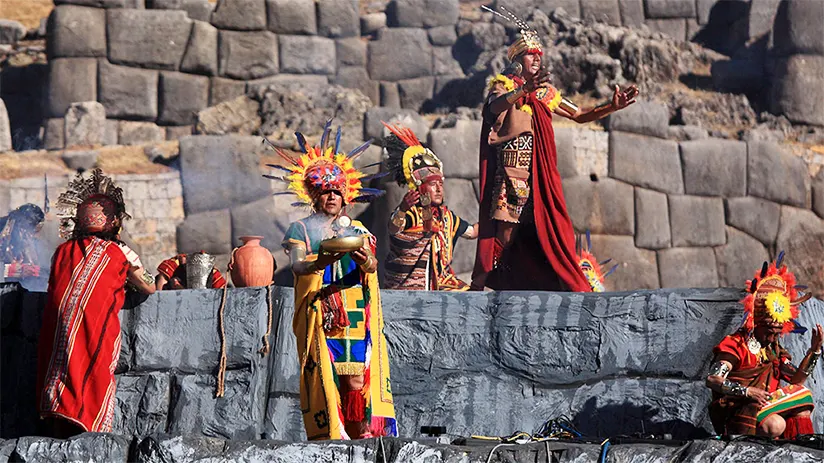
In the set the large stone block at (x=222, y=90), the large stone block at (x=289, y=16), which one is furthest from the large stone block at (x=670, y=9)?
the large stone block at (x=222, y=90)

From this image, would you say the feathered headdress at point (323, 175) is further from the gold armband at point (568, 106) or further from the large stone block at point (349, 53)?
the large stone block at point (349, 53)

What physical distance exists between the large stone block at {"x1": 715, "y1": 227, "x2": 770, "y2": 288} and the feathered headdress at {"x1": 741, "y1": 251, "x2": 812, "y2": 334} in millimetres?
7902

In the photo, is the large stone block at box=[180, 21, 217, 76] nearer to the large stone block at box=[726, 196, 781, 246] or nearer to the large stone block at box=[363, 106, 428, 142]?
the large stone block at box=[363, 106, 428, 142]

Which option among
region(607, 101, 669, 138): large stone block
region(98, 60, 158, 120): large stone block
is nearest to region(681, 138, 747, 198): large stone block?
region(607, 101, 669, 138): large stone block

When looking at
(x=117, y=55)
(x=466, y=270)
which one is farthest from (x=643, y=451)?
(x=117, y=55)

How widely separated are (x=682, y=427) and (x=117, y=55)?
11.7 metres

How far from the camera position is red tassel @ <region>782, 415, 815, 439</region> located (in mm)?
7348

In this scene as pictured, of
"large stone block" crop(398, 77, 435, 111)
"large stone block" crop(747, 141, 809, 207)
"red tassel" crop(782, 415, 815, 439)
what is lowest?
"red tassel" crop(782, 415, 815, 439)

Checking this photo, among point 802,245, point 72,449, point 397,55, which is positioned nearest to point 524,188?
point 72,449

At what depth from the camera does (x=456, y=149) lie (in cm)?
1400

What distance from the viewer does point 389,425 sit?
695 centimetres

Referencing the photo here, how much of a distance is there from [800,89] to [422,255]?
909 cm

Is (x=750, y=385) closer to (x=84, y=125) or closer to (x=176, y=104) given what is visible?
(x=84, y=125)

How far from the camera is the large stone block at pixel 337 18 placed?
19.5 metres
